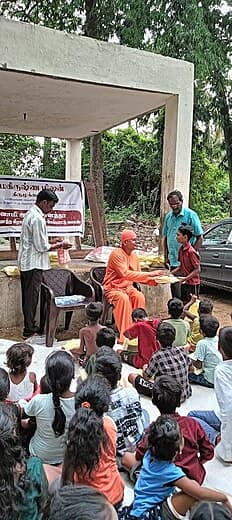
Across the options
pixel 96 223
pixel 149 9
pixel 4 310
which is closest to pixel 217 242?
pixel 96 223

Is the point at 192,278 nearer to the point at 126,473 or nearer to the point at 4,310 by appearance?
the point at 4,310

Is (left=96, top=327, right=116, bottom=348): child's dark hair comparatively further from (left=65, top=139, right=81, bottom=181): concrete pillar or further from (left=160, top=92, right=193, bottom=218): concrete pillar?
(left=65, top=139, right=81, bottom=181): concrete pillar

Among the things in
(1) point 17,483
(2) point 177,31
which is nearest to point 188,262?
(1) point 17,483

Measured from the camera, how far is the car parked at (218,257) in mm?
7492

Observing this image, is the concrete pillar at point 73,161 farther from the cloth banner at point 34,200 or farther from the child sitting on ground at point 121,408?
the child sitting on ground at point 121,408

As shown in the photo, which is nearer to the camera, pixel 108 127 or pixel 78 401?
pixel 78 401

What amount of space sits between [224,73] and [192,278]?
7.81m

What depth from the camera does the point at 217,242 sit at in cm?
789

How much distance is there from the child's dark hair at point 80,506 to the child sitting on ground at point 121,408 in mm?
1420

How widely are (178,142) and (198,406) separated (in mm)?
3563

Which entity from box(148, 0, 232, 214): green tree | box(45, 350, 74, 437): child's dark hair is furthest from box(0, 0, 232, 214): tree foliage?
box(45, 350, 74, 437): child's dark hair

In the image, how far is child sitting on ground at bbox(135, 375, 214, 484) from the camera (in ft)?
7.96

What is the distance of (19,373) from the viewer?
121 inches

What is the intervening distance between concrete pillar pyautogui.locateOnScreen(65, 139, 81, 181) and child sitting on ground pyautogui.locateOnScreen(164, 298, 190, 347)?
18.5ft
